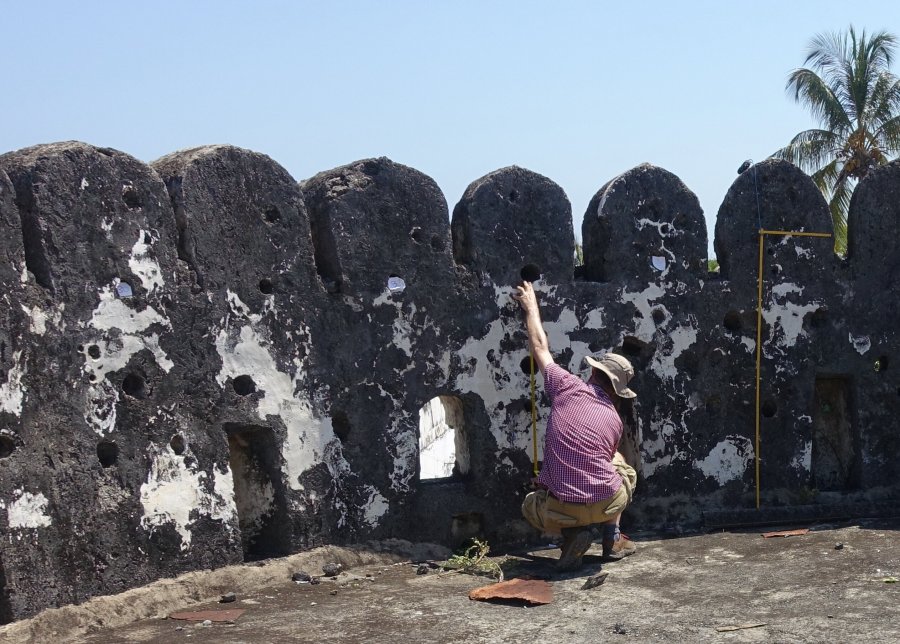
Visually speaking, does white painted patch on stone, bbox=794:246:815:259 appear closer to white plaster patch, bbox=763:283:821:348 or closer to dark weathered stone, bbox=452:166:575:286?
white plaster patch, bbox=763:283:821:348

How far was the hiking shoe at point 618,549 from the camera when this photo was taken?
6492mm

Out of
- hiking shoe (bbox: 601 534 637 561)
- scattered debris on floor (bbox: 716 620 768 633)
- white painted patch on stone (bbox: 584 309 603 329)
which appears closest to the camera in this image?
scattered debris on floor (bbox: 716 620 768 633)

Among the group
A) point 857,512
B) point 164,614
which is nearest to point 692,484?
point 857,512

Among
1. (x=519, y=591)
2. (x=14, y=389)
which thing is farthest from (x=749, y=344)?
(x=14, y=389)

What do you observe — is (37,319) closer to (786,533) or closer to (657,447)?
(657,447)

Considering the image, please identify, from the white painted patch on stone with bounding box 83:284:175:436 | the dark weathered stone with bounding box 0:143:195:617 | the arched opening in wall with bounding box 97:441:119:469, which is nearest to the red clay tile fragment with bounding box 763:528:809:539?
the dark weathered stone with bounding box 0:143:195:617

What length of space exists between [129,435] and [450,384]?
1.93 metres

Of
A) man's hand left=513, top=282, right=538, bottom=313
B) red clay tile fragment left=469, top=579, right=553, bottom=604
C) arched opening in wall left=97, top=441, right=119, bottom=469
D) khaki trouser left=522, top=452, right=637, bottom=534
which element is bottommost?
red clay tile fragment left=469, top=579, right=553, bottom=604

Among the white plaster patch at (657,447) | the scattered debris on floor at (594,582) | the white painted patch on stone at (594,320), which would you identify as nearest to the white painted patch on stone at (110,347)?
the scattered debris on floor at (594,582)

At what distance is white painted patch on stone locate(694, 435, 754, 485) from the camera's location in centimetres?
755

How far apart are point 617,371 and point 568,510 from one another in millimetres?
841

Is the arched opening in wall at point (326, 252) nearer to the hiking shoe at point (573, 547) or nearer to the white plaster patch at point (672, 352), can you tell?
the hiking shoe at point (573, 547)

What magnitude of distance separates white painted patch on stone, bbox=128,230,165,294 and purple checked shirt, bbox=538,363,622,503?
83.5 inches

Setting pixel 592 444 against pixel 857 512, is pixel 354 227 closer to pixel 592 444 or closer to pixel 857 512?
pixel 592 444
